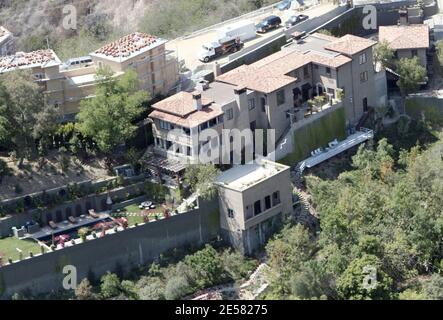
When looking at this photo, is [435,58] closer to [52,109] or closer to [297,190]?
[297,190]

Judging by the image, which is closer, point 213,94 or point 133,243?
point 133,243

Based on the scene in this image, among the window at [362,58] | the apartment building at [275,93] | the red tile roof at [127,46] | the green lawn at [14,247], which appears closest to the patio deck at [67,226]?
the green lawn at [14,247]

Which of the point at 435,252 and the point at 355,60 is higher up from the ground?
the point at 355,60

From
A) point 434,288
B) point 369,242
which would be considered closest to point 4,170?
point 369,242

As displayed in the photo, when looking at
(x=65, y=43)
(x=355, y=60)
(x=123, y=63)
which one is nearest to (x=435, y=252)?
(x=355, y=60)

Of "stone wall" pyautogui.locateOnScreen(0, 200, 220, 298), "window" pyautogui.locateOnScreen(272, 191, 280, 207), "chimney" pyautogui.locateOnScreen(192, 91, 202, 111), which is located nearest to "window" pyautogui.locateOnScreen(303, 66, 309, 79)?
"chimney" pyautogui.locateOnScreen(192, 91, 202, 111)

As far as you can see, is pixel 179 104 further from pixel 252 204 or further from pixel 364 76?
pixel 364 76
